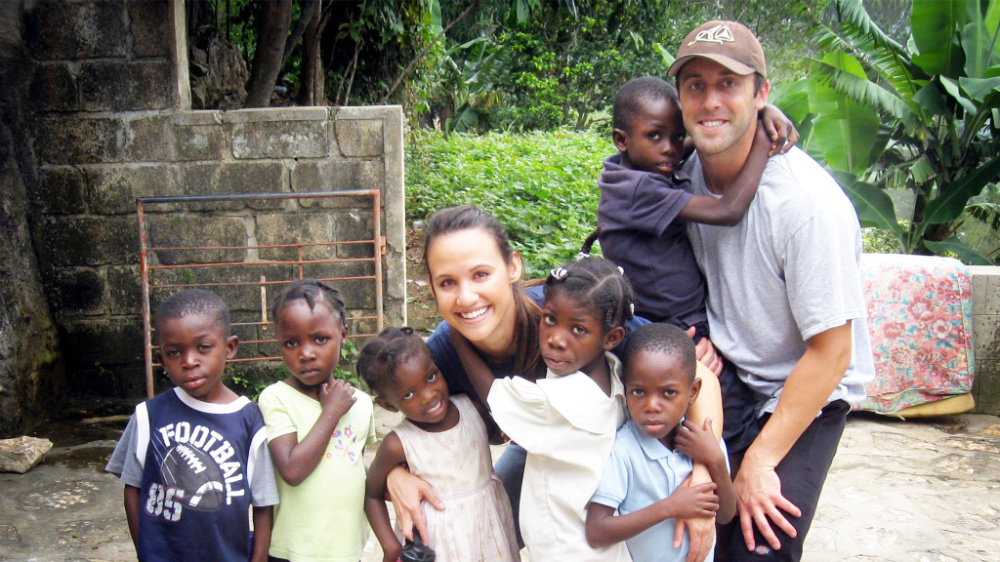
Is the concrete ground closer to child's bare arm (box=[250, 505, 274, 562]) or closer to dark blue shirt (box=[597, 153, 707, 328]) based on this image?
child's bare arm (box=[250, 505, 274, 562])

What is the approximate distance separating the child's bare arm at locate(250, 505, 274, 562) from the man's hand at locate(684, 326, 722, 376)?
134cm

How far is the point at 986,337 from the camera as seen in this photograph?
5.35m

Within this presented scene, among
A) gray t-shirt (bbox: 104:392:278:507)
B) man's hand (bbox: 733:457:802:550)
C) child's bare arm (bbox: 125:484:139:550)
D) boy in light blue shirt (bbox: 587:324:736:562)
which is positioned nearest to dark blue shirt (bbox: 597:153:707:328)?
boy in light blue shirt (bbox: 587:324:736:562)

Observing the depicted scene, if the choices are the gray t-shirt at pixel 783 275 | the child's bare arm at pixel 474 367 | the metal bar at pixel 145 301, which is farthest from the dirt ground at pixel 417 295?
the gray t-shirt at pixel 783 275

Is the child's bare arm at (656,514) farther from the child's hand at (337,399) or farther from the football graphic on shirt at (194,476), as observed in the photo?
the football graphic on shirt at (194,476)

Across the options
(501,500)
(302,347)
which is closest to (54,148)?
(302,347)

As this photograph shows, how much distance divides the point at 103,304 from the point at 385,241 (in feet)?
6.09

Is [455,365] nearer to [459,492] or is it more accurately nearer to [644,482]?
[459,492]

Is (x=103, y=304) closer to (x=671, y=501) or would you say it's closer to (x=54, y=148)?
(x=54, y=148)

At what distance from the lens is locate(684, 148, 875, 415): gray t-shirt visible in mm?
2158

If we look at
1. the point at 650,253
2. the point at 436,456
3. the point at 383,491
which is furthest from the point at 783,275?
the point at 383,491

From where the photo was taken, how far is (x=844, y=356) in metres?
2.19

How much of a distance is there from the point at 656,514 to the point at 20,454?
143 inches

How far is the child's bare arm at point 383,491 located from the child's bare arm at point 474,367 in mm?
287
